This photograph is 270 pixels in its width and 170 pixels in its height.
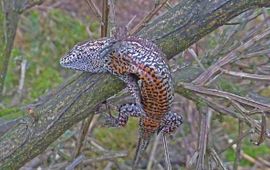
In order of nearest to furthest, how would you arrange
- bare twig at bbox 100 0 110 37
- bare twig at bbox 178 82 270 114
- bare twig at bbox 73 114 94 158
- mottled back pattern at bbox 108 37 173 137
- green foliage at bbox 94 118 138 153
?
1. mottled back pattern at bbox 108 37 173 137
2. bare twig at bbox 178 82 270 114
3. bare twig at bbox 100 0 110 37
4. bare twig at bbox 73 114 94 158
5. green foliage at bbox 94 118 138 153

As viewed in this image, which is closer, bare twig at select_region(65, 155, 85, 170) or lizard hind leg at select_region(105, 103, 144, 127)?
lizard hind leg at select_region(105, 103, 144, 127)

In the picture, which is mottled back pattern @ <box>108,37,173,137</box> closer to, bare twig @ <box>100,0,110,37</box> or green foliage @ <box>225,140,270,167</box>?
bare twig @ <box>100,0,110,37</box>

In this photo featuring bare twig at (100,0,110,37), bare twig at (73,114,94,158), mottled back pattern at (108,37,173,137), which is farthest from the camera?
bare twig at (73,114,94,158)

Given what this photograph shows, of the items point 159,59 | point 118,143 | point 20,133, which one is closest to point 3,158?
point 20,133

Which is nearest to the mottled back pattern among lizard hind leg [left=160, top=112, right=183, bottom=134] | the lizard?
the lizard

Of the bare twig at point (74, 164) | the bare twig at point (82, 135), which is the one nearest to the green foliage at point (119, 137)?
the bare twig at point (82, 135)

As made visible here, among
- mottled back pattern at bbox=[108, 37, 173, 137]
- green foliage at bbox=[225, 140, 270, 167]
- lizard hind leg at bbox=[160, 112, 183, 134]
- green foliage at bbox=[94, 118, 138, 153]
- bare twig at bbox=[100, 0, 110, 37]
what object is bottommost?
green foliage at bbox=[225, 140, 270, 167]
